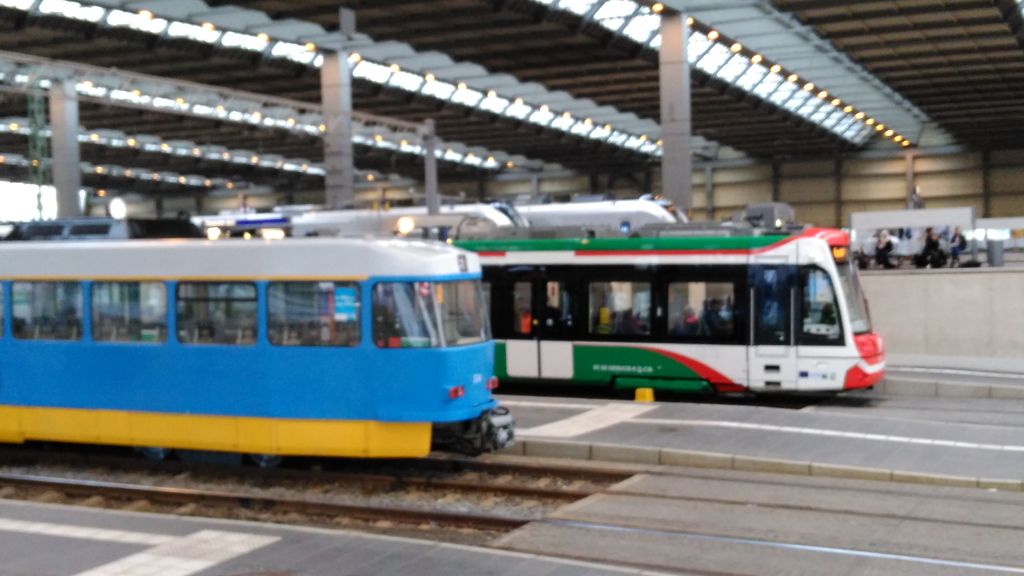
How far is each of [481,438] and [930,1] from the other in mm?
26832

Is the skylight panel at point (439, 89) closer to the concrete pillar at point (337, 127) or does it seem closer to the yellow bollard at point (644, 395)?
the concrete pillar at point (337, 127)

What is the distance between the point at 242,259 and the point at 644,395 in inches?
325

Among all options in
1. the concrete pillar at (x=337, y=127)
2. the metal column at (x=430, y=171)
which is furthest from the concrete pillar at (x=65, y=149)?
the metal column at (x=430, y=171)

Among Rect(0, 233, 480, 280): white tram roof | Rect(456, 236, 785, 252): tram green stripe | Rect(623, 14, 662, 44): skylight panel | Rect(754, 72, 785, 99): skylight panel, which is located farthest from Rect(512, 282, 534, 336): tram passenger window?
Rect(754, 72, 785, 99): skylight panel

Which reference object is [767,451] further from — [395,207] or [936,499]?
[395,207]

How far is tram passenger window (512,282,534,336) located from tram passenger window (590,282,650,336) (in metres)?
1.11

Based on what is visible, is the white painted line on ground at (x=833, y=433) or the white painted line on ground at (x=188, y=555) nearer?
the white painted line on ground at (x=188, y=555)

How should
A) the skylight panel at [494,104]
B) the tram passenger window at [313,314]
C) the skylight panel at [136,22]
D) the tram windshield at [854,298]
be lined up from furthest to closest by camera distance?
the skylight panel at [494,104] < the skylight panel at [136,22] < the tram windshield at [854,298] < the tram passenger window at [313,314]

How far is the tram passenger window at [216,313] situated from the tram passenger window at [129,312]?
28 centimetres

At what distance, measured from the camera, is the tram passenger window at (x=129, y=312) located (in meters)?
13.8

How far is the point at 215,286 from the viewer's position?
44.0 ft

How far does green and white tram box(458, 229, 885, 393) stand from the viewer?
1852cm

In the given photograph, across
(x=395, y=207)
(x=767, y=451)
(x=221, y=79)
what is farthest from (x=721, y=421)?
(x=221, y=79)

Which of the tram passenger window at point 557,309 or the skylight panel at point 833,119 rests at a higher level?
the skylight panel at point 833,119
